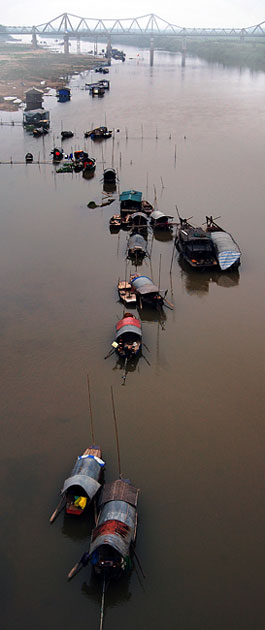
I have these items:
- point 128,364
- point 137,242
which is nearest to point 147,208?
point 137,242

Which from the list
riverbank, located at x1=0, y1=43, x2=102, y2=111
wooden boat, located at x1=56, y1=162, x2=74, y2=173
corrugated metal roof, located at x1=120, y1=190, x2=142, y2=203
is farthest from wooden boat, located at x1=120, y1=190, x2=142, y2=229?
riverbank, located at x1=0, y1=43, x2=102, y2=111

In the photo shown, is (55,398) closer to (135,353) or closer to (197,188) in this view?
(135,353)

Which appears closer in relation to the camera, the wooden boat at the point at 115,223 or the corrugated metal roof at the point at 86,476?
the corrugated metal roof at the point at 86,476

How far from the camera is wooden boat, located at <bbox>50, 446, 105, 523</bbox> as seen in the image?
46.4 feet

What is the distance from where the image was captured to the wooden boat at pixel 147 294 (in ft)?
78.3

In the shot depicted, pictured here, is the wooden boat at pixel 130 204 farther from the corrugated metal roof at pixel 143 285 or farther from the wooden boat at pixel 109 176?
the corrugated metal roof at pixel 143 285

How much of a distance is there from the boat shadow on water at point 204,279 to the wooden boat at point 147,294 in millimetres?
2876

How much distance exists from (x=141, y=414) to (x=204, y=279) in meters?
12.3

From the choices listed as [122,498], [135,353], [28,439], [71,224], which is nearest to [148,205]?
[71,224]

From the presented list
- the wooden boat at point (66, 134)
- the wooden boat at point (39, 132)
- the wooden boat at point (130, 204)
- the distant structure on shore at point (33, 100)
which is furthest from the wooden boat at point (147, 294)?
the distant structure on shore at point (33, 100)

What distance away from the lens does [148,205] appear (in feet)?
119

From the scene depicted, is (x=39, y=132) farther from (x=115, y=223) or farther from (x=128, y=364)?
(x=128, y=364)

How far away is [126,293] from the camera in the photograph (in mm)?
25031

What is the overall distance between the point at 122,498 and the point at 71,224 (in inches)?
991
